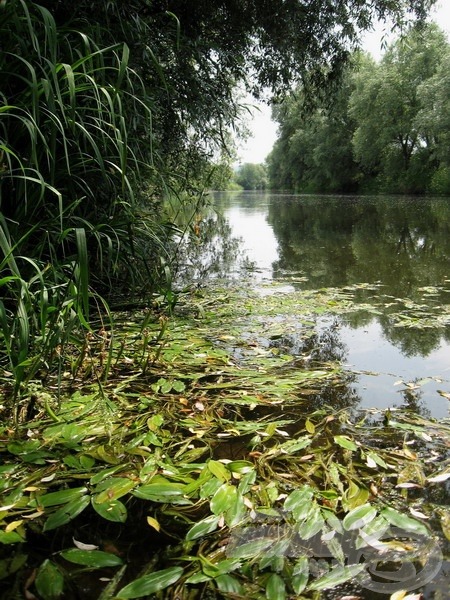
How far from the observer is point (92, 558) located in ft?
3.38

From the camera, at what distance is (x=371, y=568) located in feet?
3.30

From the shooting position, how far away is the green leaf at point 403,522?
3.64 feet

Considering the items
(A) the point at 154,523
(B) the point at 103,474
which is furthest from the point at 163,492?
(B) the point at 103,474

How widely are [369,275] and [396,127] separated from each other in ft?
91.4

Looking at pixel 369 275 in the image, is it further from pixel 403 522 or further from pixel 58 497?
pixel 58 497

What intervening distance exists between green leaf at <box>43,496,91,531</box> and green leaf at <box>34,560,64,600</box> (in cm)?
11

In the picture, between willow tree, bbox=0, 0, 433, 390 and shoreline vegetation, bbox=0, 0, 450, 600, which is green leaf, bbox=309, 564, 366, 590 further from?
Result: willow tree, bbox=0, 0, 433, 390

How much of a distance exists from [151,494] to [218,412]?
22.4 inches

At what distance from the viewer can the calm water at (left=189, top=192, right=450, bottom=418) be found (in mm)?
2098

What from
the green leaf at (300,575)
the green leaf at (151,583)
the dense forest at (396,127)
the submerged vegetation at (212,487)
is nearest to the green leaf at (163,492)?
the submerged vegetation at (212,487)

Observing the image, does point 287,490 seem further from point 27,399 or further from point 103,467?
point 27,399

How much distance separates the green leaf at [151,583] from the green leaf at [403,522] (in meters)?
0.55

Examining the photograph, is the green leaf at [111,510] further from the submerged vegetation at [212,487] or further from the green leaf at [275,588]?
the green leaf at [275,588]

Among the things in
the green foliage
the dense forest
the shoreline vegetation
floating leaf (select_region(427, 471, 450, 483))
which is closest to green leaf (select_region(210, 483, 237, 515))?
the shoreline vegetation
